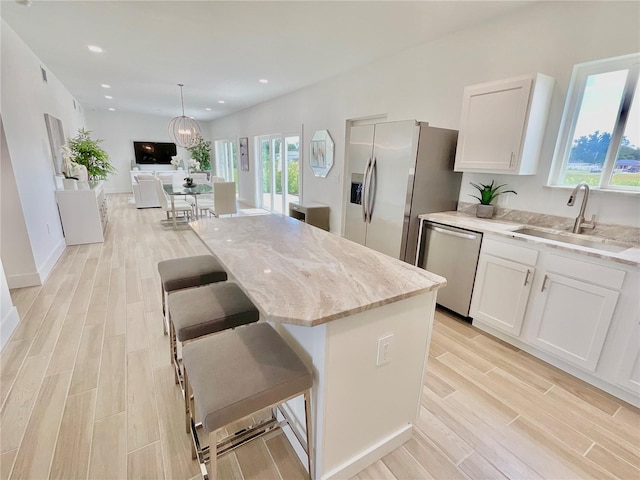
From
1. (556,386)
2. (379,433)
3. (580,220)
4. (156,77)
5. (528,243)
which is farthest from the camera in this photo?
(156,77)

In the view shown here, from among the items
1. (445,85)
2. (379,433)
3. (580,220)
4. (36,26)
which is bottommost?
(379,433)

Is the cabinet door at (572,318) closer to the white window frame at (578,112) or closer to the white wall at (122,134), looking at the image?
the white window frame at (578,112)

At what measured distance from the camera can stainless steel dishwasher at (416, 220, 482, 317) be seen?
8.20 feet

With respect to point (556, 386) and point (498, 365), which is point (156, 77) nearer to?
point (498, 365)

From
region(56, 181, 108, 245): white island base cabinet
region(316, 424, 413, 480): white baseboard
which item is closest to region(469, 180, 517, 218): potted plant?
region(316, 424, 413, 480): white baseboard

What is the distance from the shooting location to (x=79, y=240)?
4.51 meters

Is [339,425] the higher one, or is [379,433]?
[339,425]

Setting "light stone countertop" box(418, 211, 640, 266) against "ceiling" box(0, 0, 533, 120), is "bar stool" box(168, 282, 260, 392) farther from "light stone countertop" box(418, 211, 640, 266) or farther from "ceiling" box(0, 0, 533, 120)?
"ceiling" box(0, 0, 533, 120)

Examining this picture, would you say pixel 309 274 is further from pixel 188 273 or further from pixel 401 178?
pixel 401 178

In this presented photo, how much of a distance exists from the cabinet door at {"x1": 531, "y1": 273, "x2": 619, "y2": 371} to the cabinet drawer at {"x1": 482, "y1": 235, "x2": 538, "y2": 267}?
0.51 ft

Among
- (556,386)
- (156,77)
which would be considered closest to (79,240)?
(156,77)

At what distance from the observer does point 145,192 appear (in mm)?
7398

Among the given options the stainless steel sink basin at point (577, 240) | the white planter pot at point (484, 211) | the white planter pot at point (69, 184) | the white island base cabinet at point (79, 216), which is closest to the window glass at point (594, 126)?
the stainless steel sink basin at point (577, 240)

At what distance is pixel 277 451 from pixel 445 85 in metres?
3.48
